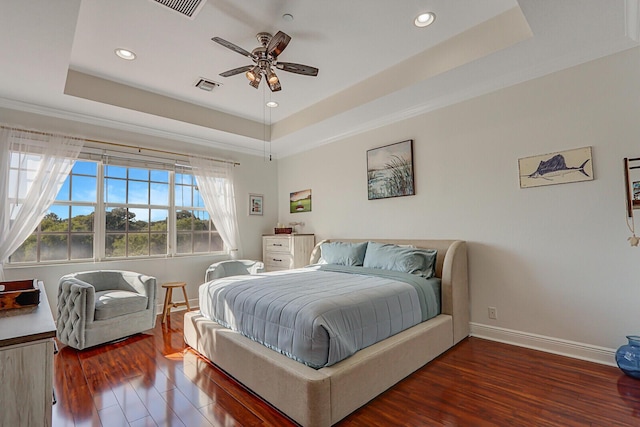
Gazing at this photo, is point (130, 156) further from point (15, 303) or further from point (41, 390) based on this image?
point (41, 390)

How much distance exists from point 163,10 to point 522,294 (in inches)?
154

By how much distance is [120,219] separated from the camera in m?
4.12

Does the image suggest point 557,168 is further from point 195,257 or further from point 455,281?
point 195,257

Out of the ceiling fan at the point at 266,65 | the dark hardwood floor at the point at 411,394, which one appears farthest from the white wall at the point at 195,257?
the ceiling fan at the point at 266,65

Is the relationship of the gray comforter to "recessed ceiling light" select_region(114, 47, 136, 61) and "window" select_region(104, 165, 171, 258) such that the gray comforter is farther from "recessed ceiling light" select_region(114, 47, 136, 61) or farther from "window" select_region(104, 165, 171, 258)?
"recessed ceiling light" select_region(114, 47, 136, 61)

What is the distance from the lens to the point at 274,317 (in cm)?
216

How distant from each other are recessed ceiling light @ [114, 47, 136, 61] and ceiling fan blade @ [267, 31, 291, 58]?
1.37 metres

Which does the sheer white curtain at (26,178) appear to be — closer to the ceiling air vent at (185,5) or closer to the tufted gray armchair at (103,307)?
the tufted gray armchair at (103,307)

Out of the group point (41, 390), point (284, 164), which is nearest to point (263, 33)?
point (41, 390)

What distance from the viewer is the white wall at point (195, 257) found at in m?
3.52

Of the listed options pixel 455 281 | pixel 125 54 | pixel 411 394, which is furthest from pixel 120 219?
pixel 455 281

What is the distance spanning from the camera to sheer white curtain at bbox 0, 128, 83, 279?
3270mm

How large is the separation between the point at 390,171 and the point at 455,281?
5.23 ft

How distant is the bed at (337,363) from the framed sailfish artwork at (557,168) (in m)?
0.88
